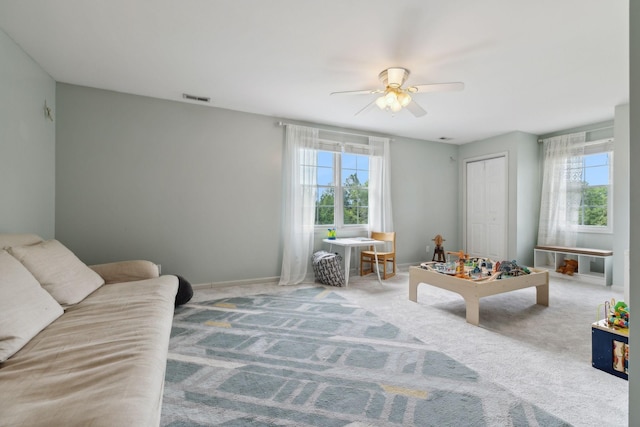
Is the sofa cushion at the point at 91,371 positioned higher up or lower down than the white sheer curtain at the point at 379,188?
lower down

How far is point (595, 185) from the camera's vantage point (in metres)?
4.58

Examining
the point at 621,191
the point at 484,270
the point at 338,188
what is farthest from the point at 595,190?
the point at 338,188

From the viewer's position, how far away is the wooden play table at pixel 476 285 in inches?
107

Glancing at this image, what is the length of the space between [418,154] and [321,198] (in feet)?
7.35

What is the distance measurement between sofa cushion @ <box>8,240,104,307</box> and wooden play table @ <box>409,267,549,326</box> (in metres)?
3.02

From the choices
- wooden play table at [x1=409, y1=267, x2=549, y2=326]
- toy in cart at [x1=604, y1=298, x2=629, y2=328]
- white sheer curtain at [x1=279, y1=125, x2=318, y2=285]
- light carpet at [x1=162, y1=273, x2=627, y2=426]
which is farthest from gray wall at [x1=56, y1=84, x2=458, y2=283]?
toy in cart at [x1=604, y1=298, x2=629, y2=328]

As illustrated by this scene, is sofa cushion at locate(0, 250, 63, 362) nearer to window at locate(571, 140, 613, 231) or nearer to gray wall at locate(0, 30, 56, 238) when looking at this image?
gray wall at locate(0, 30, 56, 238)

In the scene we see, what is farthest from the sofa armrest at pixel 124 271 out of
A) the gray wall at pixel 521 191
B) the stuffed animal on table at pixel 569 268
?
the stuffed animal on table at pixel 569 268

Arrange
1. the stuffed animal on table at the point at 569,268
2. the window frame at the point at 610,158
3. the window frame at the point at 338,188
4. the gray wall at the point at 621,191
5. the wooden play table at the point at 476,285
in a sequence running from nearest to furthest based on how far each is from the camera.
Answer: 1. the wooden play table at the point at 476,285
2. the gray wall at the point at 621,191
3. the window frame at the point at 610,158
4. the stuffed animal on table at the point at 569,268
5. the window frame at the point at 338,188

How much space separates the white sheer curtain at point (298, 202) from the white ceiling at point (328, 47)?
676 millimetres

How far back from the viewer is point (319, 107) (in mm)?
3881

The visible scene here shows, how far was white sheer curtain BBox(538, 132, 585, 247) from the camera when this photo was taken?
4.69 m

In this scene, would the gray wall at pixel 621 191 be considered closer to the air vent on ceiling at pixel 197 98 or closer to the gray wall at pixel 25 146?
the air vent on ceiling at pixel 197 98

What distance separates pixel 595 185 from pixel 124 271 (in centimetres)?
643
